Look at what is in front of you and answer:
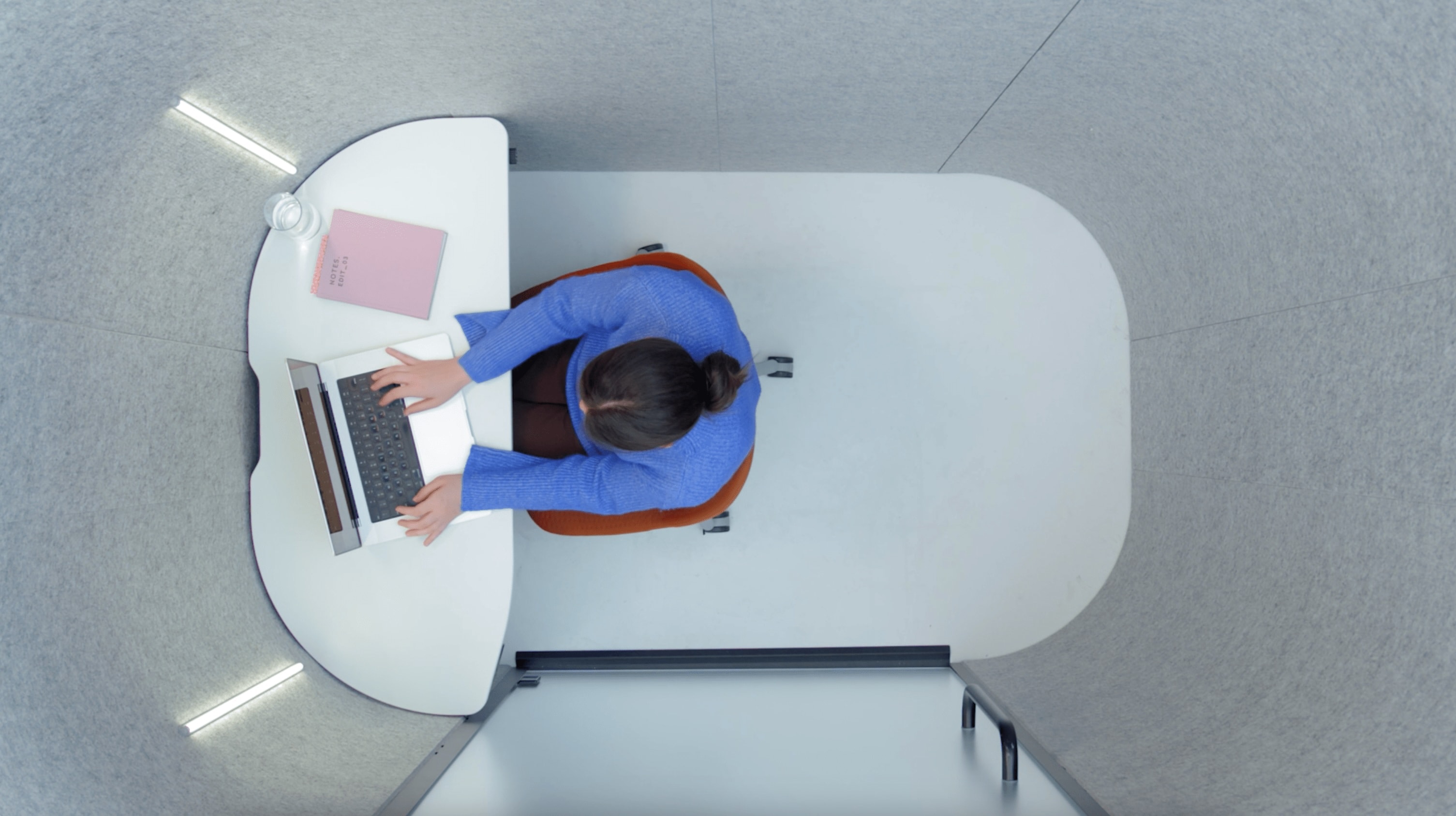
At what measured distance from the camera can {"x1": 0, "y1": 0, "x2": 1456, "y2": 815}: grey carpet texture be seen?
0.84 metres

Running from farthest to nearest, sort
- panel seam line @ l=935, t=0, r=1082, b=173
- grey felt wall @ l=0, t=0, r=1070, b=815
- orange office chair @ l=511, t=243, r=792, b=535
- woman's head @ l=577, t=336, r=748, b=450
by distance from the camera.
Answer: orange office chair @ l=511, t=243, r=792, b=535, panel seam line @ l=935, t=0, r=1082, b=173, woman's head @ l=577, t=336, r=748, b=450, grey felt wall @ l=0, t=0, r=1070, b=815

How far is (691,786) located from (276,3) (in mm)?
1300

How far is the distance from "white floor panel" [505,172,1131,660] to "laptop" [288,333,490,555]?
587 millimetres

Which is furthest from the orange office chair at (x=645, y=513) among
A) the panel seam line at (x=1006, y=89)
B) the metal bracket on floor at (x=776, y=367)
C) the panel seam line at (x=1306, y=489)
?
the panel seam line at (x=1306, y=489)

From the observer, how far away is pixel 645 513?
135 cm

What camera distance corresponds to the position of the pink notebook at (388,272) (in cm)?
120

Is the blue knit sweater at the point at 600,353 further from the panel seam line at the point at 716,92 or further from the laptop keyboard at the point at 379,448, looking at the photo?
the panel seam line at the point at 716,92

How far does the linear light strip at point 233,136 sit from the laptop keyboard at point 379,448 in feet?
1.23

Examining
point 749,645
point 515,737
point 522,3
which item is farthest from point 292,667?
point 522,3

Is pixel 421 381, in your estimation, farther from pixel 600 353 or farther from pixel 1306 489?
pixel 1306 489

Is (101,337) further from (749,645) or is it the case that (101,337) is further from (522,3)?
(749,645)

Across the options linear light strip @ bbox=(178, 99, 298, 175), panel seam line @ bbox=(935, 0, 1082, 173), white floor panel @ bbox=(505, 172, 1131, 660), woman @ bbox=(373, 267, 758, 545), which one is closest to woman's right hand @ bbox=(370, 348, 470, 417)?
woman @ bbox=(373, 267, 758, 545)

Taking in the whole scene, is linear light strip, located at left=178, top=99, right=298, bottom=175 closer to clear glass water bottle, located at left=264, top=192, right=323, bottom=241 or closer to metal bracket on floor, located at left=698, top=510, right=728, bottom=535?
clear glass water bottle, located at left=264, top=192, right=323, bottom=241

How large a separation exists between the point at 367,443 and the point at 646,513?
1.65 ft
